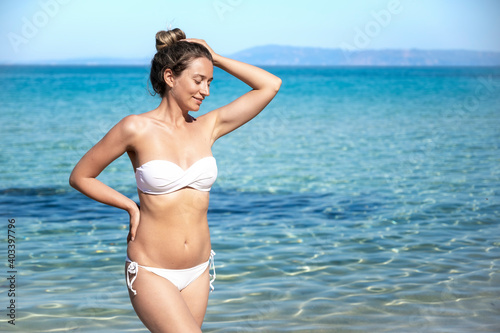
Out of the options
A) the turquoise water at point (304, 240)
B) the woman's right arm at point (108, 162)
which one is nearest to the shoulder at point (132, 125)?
the woman's right arm at point (108, 162)

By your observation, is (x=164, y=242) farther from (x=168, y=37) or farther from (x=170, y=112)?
(x=168, y=37)

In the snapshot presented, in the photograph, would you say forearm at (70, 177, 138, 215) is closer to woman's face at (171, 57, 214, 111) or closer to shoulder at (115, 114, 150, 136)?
shoulder at (115, 114, 150, 136)

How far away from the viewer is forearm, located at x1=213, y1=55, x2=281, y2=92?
378cm

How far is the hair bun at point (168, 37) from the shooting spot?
352 centimetres

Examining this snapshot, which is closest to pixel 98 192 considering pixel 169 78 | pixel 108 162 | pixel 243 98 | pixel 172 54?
pixel 108 162

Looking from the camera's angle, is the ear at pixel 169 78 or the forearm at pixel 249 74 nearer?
the ear at pixel 169 78

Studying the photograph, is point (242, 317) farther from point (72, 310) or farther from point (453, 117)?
point (453, 117)

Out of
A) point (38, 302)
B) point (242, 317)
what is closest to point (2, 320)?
point (38, 302)

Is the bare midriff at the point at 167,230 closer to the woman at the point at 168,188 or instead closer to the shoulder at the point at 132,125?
the woman at the point at 168,188

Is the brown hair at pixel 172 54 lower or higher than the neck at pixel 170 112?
higher

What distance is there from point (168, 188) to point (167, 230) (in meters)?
0.24

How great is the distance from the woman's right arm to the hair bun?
1.50ft

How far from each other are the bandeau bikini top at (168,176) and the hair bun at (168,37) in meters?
0.66

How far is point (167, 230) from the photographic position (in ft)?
11.3
